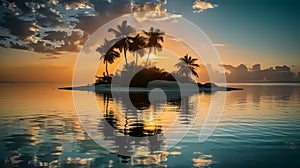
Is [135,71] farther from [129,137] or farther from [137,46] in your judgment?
[129,137]

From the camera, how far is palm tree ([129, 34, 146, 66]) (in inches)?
2783

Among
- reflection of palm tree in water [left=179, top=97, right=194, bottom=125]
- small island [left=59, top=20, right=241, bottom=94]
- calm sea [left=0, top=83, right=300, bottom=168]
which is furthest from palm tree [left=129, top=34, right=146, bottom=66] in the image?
calm sea [left=0, top=83, right=300, bottom=168]

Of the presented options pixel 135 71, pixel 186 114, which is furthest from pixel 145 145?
pixel 135 71

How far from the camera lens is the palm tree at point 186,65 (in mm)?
79144

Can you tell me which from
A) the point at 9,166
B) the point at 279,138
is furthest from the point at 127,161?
the point at 279,138

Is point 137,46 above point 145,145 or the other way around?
above

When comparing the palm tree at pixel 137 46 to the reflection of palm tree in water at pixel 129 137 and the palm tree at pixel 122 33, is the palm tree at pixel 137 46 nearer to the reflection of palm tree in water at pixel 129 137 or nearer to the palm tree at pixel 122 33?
the palm tree at pixel 122 33

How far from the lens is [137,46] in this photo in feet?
233

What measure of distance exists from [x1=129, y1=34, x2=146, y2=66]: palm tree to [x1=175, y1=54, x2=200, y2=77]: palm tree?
12402mm

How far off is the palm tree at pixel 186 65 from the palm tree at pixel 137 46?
12.4m

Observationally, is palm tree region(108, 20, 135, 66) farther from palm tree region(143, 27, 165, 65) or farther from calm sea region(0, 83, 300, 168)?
calm sea region(0, 83, 300, 168)

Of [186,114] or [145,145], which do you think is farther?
[186,114]

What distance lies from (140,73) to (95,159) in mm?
63137

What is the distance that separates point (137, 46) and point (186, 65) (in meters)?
16.5
